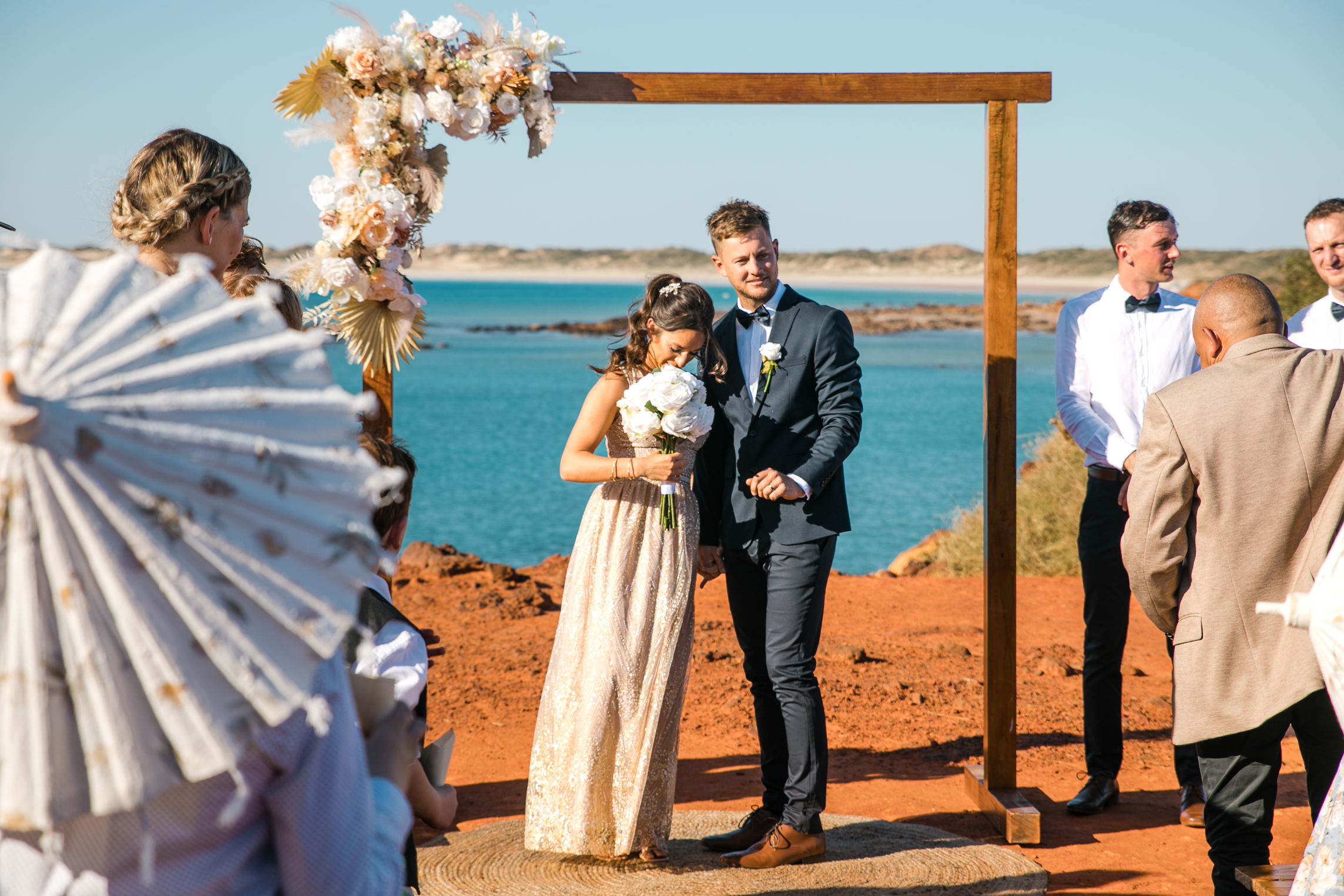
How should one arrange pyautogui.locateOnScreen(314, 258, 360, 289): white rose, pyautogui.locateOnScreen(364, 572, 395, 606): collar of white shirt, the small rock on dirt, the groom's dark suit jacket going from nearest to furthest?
pyautogui.locateOnScreen(364, 572, 395, 606): collar of white shirt → pyautogui.locateOnScreen(314, 258, 360, 289): white rose → the groom's dark suit jacket → the small rock on dirt

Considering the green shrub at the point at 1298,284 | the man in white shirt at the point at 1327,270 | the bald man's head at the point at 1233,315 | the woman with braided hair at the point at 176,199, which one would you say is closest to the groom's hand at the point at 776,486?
the bald man's head at the point at 1233,315

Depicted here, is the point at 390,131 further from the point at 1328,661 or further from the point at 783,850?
the point at 1328,661

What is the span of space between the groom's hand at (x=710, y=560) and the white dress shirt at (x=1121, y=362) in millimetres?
1459

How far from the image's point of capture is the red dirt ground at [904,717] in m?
4.14

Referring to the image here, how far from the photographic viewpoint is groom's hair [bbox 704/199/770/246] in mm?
3824

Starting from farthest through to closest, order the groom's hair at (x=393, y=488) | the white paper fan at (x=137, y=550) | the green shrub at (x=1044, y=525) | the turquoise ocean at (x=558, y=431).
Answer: the turquoise ocean at (x=558, y=431) < the green shrub at (x=1044, y=525) < the groom's hair at (x=393, y=488) < the white paper fan at (x=137, y=550)

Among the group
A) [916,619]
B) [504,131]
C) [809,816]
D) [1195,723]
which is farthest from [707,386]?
[916,619]

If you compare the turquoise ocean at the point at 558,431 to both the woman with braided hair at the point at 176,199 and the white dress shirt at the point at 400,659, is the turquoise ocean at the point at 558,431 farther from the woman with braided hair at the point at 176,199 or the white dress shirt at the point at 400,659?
the white dress shirt at the point at 400,659

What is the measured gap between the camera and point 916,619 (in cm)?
847

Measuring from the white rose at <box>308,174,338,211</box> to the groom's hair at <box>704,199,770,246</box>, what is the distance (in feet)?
4.30

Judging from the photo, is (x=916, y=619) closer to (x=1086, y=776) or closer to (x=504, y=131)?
(x=1086, y=776)

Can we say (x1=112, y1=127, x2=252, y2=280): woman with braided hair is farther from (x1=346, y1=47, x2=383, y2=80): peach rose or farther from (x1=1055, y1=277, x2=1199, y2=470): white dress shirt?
(x1=1055, y1=277, x2=1199, y2=470): white dress shirt

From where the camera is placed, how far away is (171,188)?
7.10ft

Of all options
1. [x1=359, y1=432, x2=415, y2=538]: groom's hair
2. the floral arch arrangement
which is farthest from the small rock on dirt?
[x1=359, y1=432, x2=415, y2=538]: groom's hair
